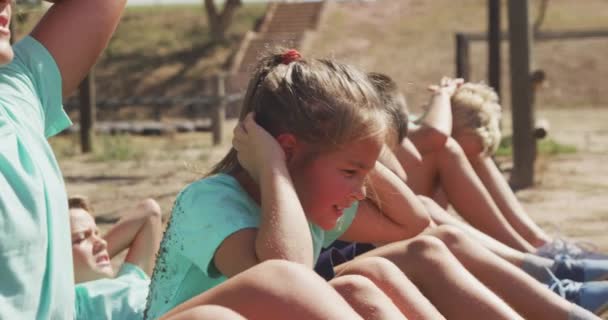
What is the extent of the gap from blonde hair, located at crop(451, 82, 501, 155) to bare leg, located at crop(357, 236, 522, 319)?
184 centimetres

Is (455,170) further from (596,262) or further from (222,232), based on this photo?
(222,232)

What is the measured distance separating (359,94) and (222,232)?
484mm

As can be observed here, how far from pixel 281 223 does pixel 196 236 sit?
0.20 m

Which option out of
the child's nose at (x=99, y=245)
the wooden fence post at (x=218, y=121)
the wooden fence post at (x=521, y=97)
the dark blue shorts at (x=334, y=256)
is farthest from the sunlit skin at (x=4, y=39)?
the wooden fence post at (x=218, y=121)

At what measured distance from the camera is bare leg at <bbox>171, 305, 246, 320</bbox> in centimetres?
223

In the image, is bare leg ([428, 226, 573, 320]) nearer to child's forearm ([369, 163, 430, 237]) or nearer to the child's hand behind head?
child's forearm ([369, 163, 430, 237])

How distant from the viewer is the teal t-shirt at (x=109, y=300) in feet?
10.7

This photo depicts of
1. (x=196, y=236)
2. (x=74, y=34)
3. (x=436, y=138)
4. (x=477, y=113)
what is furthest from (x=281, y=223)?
(x=477, y=113)

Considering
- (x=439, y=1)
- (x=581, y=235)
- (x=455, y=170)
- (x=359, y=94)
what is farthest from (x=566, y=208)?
(x=439, y=1)

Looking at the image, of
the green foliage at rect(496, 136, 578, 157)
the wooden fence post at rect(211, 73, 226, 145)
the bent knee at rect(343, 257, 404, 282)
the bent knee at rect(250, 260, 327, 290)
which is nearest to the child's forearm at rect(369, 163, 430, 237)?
the bent knee at rect(343, 257, 404, 282)

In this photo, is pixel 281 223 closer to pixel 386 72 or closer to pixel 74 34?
pixel 74 34

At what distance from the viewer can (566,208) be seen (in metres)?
7.33

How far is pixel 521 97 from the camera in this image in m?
8.77

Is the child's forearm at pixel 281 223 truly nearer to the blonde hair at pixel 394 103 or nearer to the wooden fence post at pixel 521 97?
the blonde hair at pixel 394 103
